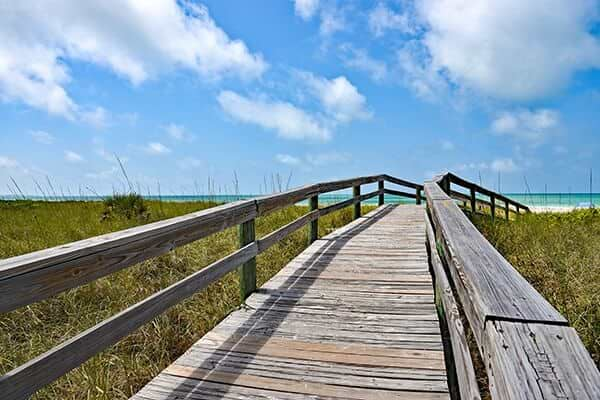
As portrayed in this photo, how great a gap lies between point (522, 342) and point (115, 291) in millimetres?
4079

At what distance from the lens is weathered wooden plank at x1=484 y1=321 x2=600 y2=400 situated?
71 cm

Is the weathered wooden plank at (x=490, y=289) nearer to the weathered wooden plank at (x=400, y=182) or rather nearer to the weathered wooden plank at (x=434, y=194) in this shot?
the weathered wooden plank at (x=434, y=194)

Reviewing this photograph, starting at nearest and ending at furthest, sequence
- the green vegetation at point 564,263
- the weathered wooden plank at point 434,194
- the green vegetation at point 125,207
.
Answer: the green vegetation at point 564,263 → the weathered wooden plank at point 434,194 → the green vegetation at point 125,207

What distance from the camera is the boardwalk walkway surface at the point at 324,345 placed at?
88.0 inches

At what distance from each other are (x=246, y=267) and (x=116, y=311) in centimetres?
130

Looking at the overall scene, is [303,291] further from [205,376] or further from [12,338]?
[12,338]

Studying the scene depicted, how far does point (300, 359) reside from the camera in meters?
2.56

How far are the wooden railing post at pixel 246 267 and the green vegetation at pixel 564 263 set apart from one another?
2770 millimetres

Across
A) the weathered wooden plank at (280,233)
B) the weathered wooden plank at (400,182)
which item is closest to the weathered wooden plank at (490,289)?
the weathered wooden plank at (280,233)


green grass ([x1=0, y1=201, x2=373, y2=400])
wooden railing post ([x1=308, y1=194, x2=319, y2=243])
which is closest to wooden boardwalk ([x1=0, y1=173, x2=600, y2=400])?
green grass ([x1=0, y1=201, x2=373, y2=400])

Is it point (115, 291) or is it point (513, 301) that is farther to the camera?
point (115, 291)

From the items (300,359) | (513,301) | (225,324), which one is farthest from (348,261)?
(513,301)

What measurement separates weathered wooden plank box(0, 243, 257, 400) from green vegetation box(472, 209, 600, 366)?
9.80 ft

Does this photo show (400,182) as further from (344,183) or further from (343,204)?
(344,183)
